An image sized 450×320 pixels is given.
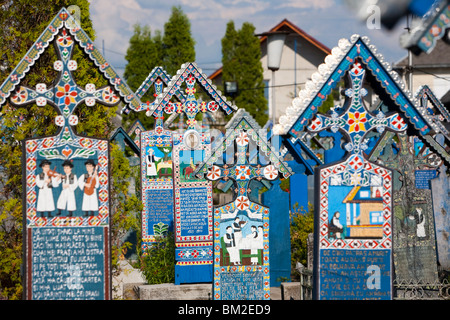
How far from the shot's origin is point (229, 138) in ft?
29.7

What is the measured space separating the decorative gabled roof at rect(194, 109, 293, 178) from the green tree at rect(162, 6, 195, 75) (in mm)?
18983

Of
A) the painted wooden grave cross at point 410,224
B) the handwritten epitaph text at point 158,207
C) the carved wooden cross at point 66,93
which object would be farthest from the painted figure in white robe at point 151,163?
the carved wooden cross at point 66,93

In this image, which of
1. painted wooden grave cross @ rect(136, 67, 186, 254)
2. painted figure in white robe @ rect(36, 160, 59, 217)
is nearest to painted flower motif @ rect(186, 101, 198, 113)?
painted wooden grave cross @ rect(136, 67, 186, 254)

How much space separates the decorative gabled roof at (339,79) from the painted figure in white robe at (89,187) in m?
2.03

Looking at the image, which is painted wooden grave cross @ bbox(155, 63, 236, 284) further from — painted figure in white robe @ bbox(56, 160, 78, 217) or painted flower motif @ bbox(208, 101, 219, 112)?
painted figure in white robe @ bbox(56, 160, 78, 217)

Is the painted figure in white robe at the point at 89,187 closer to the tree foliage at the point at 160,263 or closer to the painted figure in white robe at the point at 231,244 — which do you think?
the painted figure in white robe at the point at 231,244

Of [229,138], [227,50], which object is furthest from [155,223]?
[227,50]

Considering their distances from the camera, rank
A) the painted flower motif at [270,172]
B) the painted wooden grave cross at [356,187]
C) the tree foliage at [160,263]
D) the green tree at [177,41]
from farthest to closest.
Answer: the green tree at [177,41] < the tree foliage at [160,263] < the painted flower motif at [270,172] < the painted wooden grave cross at [356,187]

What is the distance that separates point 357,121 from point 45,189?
3.50 metres

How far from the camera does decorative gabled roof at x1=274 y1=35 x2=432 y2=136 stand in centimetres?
768

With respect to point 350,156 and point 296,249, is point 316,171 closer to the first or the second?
point 350,156

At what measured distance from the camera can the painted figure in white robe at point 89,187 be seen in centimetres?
757

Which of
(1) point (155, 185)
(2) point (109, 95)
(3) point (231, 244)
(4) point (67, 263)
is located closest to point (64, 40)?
(2) point (109, 95)

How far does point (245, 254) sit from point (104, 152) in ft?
7.58
